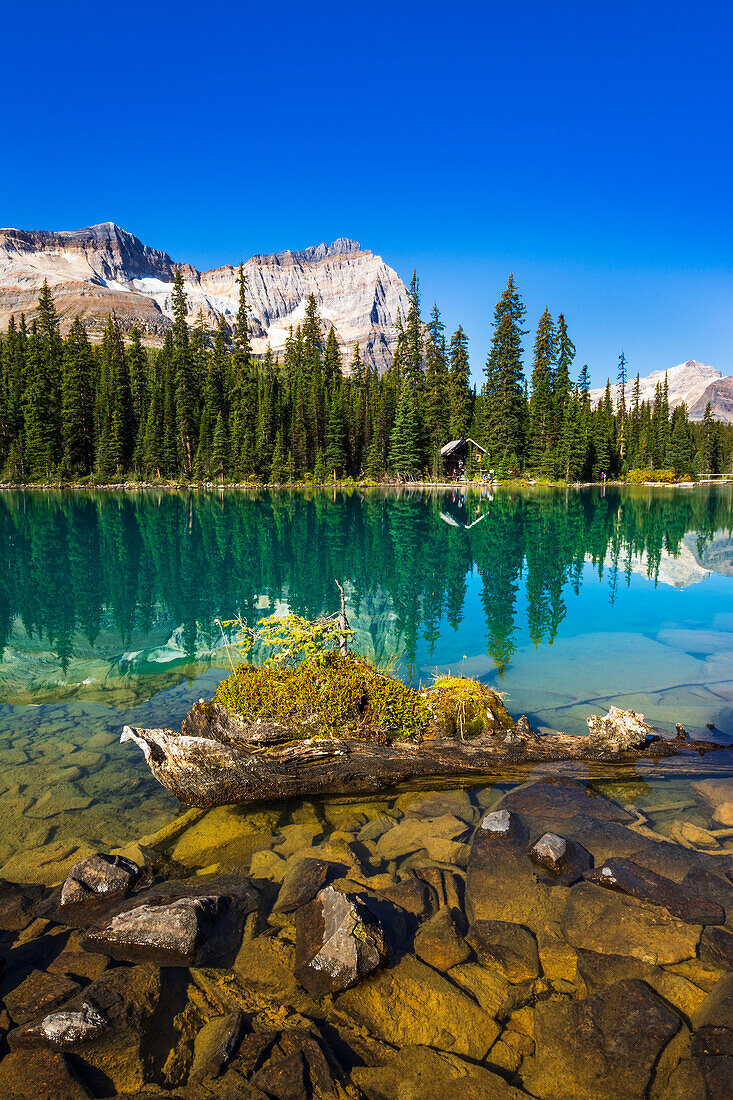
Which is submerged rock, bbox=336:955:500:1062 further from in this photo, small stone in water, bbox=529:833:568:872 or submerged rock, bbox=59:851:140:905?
submerged rock, bbox=59:851:140:905

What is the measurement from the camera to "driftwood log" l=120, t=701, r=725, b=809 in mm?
7219

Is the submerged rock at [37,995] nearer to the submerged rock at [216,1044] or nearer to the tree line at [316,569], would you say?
the submerged rock at [216,1044]

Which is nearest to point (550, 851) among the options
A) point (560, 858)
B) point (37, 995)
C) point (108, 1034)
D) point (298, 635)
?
point (560, 858)

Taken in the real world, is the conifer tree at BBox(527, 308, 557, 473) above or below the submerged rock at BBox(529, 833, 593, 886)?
above

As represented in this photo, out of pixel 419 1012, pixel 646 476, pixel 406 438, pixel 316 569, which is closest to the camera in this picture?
pixel 419 1012

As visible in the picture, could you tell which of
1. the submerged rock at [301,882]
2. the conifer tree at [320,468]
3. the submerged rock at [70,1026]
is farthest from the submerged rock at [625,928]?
the conifer tree at [320,468]

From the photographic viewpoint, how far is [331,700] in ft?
25.6

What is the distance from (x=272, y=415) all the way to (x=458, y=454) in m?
29.5

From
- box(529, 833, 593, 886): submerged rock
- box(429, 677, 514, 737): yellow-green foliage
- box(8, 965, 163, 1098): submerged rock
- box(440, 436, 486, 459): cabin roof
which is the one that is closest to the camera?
box(8, 965, 163, 1098): submerged rock

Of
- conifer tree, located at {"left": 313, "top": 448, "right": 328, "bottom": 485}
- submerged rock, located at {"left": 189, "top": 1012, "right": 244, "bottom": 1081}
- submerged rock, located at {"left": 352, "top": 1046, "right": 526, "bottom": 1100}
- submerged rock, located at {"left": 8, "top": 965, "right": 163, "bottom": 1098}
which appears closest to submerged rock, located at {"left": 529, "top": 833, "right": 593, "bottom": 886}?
submerged rock, located at {"left": 352, "top": 1046, "right": 526, "bottom": 1100}

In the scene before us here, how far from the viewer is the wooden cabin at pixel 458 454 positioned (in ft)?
283

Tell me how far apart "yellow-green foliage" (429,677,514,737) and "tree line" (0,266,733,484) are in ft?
254

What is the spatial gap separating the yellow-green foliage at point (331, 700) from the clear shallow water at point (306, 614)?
5.93ft

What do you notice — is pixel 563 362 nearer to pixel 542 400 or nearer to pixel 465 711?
pixel 542 400
